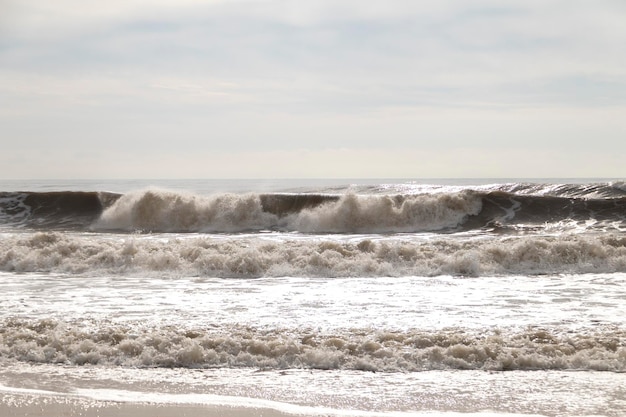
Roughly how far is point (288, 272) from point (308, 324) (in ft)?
14.3

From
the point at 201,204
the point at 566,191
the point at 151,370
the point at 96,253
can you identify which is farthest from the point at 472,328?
the point at 566,191

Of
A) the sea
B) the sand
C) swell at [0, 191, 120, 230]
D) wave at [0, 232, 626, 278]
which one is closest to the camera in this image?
the sand

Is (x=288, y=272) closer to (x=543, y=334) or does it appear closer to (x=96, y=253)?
(x=96, y=253)

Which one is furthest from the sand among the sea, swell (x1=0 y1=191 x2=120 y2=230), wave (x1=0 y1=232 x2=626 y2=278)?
swell (x1=0 y1=191 x2=120 y2=230)

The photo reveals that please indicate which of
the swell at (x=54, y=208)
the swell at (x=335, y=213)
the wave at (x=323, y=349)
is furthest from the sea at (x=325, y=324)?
the swell at (x=54, y=208)

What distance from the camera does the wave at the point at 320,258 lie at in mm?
11859

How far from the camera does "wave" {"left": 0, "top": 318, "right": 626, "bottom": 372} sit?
6.10m

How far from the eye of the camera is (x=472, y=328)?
7199mm

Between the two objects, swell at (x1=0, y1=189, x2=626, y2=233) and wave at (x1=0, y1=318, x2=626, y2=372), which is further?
swell at (x1=0, y1=189, x2=626, y2=233)

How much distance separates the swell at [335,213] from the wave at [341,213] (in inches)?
1.1

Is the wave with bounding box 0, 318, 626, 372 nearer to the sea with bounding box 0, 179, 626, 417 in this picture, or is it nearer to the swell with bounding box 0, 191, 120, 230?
the sea with bounding box 0, 179, 626, 417

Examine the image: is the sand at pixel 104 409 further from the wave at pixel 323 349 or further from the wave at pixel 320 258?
the wave at pixel 320 258

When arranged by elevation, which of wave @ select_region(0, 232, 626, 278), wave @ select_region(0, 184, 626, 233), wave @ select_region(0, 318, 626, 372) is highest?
wave @ select_region(0, 184, 626, 233)

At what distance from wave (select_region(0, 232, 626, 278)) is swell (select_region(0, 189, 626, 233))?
5585 millimetres
